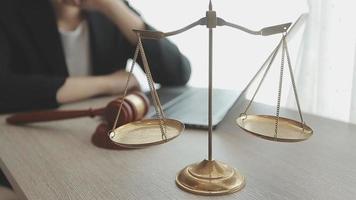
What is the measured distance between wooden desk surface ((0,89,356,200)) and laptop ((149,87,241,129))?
0.12 ft

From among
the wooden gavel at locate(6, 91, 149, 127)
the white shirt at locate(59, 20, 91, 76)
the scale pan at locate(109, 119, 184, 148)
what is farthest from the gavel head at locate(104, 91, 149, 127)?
the white shirt at locate(59, 20, 91, 76)

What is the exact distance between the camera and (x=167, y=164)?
0.69 meters

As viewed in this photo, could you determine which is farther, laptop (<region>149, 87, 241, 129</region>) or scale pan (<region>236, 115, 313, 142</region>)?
laptop (<region>149, 87, 241, 129</region>)

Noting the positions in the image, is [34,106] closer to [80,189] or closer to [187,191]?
[80,189]

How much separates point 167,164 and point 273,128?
0.19m

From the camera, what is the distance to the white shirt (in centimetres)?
128

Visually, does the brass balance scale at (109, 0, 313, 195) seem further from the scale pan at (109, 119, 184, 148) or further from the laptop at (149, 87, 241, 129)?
the laptop at (149, 87, 241, 129)

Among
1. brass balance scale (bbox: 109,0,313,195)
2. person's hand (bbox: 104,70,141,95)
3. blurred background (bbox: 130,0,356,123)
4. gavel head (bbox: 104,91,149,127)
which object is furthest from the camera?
person's hand (bbox: 104,70,141,95)

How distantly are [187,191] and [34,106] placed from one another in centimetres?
61

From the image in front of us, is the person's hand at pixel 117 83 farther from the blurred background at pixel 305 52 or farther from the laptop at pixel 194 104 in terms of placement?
the blurred background at pixel 305 52

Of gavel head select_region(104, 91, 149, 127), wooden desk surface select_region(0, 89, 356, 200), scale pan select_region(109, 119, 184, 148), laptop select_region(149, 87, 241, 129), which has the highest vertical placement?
scale pan select_region(109, 119, 184, 148)

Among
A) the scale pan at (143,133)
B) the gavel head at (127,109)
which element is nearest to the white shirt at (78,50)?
the gavel head at (127,109)

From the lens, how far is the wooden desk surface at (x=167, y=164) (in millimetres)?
589

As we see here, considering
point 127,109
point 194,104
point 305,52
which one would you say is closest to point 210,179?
point 127,109
